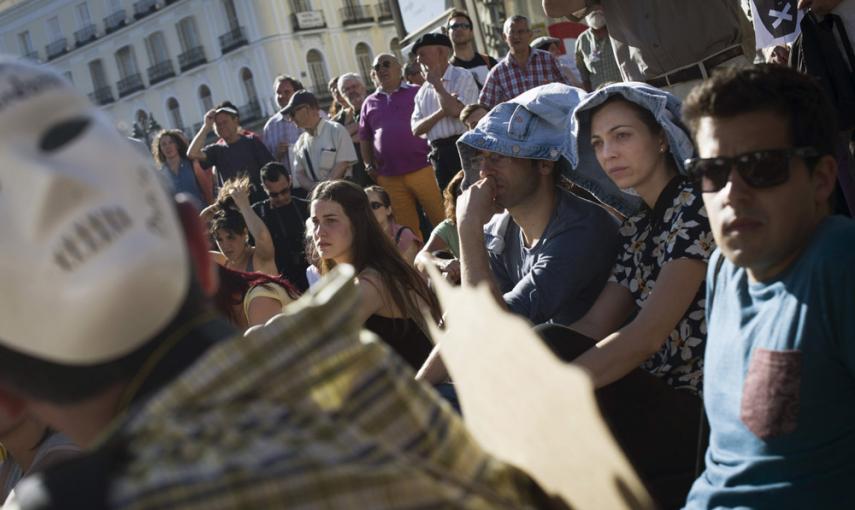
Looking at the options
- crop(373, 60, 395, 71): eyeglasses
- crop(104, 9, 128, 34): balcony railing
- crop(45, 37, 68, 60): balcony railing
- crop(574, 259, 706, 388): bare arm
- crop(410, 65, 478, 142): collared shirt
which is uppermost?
crop(104, 9, 128, 34): balcony railing

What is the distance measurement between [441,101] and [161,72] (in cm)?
4968

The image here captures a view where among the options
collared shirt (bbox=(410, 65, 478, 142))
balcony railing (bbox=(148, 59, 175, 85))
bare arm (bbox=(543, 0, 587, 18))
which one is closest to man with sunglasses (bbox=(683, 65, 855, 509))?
bare arm (bbox=(543, 0, 587, 18))

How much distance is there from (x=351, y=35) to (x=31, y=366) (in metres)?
54.1

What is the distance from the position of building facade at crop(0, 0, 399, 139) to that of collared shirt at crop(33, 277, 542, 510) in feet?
167

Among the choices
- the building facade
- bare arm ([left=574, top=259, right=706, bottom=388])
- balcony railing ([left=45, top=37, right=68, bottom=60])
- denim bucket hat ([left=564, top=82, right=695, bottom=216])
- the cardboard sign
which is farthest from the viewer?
balcony railing ([left=45, top=37, right=68, bottom=60])

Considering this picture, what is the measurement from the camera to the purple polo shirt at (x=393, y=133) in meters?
9.54

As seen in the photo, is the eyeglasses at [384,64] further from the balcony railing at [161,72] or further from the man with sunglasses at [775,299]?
the balcony railing at [161,72]

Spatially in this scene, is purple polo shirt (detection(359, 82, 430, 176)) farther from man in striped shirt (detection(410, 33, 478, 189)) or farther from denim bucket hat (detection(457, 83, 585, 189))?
denim bucket hat (detection(457, 83, 585, 189))

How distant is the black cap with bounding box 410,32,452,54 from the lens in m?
9.19

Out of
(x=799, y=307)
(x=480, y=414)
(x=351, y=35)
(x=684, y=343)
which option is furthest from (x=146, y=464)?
(x=351, y=35)

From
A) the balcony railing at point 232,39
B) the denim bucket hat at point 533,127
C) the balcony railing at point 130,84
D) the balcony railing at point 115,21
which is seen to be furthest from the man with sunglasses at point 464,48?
the balcony railing at point 115,21

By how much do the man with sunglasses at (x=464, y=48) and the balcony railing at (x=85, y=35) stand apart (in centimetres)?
5113

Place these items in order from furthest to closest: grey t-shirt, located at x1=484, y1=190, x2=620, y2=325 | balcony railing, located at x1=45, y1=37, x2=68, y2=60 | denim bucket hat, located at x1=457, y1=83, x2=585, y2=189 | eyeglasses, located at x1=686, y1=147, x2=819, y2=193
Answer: balcony railing, located at x1=45, y1=37, x2=68, y2=60
denim bucket hat, located at x1=457, y1=83, x2=585, y2=189
grey t-shirt, located at x1=484, y1=190, x2=620, y2=325
eyeglasses, located at x1=686, y1=147, x2=819, y2=193

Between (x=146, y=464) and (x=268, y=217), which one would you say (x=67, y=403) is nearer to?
(x=146, y=464)
